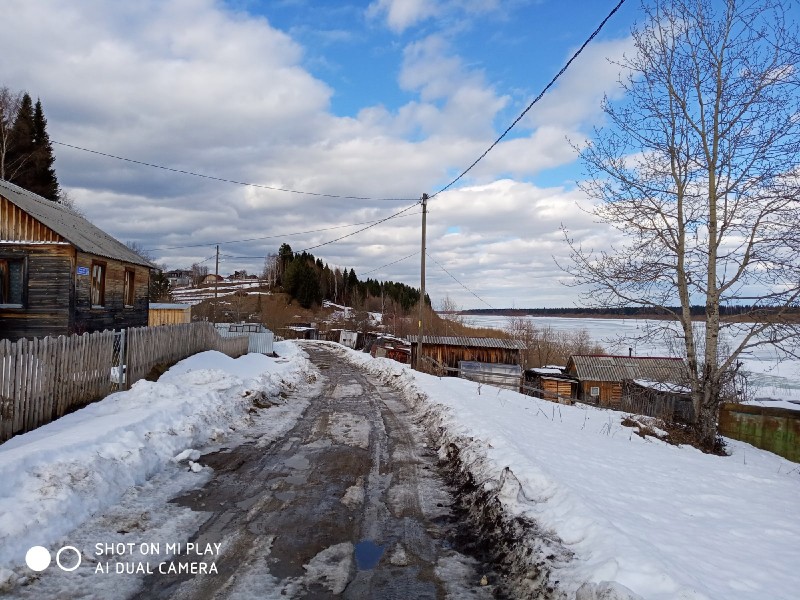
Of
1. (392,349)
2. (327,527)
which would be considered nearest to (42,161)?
(392,349)

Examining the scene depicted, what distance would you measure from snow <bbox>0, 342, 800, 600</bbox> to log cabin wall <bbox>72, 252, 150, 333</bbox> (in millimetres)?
8043

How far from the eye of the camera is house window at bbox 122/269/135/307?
2056 cm

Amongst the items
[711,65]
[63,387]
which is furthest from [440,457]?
[711,65]

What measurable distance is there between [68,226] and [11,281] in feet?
9.39

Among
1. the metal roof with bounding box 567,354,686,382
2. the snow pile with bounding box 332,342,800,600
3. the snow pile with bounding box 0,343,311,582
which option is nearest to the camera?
the snow pile with bounding box 332,342,800,600

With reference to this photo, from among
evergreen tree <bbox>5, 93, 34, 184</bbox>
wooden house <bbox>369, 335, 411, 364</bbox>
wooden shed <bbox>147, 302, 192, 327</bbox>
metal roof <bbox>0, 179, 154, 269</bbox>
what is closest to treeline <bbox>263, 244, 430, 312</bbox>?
wooden house <bbox>369, 335, 411, 364</bbox>

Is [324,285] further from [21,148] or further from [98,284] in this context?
[98,284]

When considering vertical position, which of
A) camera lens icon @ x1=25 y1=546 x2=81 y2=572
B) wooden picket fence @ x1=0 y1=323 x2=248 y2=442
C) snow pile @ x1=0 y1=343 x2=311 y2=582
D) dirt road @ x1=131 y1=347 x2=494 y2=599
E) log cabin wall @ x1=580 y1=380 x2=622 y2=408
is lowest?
log cabin wall @ x1=580 y1=380 x2=622 y2=408

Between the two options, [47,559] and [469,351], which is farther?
[469,351]

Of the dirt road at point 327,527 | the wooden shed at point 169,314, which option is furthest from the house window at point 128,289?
the dirt road at point 327,527

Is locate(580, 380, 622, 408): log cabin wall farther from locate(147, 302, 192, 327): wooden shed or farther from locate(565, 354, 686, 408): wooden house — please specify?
locate(147, 302, 192, 327): wooden shed

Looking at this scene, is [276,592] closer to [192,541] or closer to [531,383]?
[192,541]

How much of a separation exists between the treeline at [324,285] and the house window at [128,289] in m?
77.2

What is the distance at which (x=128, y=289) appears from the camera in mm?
21000
